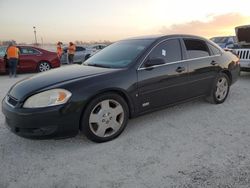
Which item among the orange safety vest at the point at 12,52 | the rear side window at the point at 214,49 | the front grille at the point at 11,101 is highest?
the orange safety vest at the point at 12,52

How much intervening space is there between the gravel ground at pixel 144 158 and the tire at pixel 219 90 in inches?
33.5

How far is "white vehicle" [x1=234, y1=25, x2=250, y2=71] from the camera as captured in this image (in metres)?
7.78

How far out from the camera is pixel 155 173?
2.84m

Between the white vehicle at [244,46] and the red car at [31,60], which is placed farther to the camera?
the red car at [31,60]

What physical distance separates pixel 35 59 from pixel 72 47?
3.40m

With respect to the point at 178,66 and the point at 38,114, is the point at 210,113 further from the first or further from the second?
the point at 38,114

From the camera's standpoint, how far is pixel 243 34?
8.25 meters

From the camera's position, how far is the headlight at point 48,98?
3229mm

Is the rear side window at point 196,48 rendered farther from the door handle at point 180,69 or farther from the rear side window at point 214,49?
the door handle at point 180,69

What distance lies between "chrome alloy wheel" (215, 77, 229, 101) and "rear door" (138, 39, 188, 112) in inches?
43.5

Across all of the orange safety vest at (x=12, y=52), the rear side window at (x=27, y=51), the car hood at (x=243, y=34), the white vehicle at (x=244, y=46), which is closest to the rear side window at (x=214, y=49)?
the white vehicle at (x=244, y=46)

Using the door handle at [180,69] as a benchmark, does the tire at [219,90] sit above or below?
below

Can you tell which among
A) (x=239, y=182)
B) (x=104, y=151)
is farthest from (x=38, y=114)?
(x=239, y=182)

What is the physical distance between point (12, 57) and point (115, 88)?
7.92m
